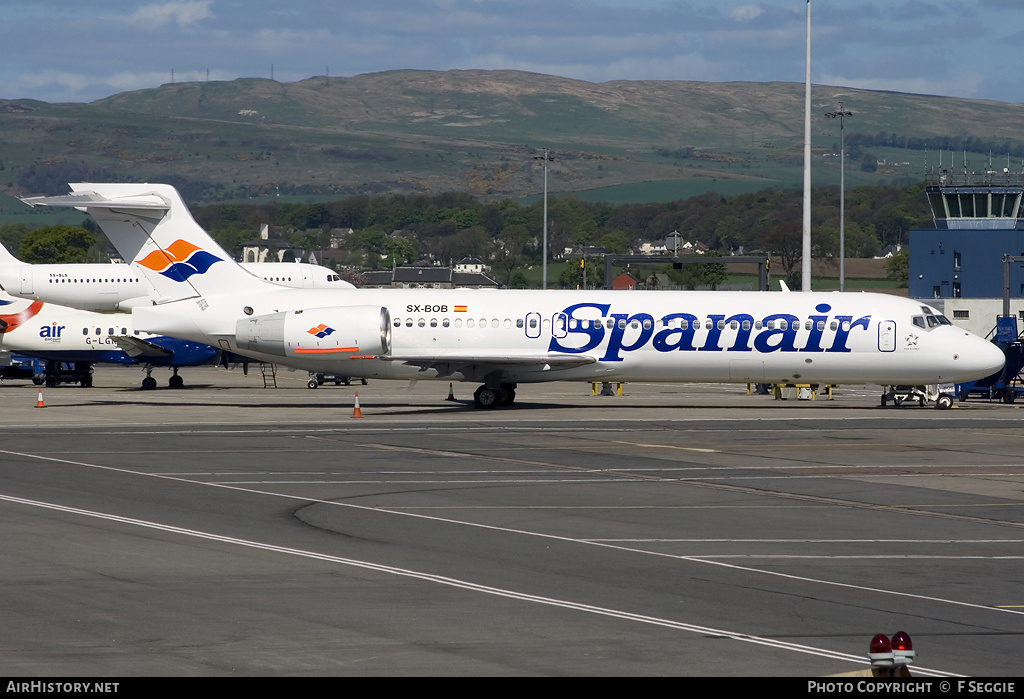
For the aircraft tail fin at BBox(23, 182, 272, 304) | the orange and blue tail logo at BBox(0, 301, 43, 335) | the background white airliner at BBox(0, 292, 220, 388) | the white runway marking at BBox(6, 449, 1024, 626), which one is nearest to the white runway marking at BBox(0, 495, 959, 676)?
the white runway marking at BBox(6, 449, 1024, 626)

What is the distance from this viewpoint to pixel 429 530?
18.7 metres

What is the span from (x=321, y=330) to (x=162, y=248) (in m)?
6.93

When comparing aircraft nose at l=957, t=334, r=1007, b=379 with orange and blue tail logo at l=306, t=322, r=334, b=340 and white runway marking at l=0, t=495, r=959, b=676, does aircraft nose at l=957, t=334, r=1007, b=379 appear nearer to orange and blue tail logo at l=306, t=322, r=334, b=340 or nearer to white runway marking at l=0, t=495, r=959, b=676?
orange and blue tail logo at l=306, t=322, r=334, b=340

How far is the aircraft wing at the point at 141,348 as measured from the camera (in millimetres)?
59594

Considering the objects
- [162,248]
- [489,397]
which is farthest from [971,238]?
[162,248]

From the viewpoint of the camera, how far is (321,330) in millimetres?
42250

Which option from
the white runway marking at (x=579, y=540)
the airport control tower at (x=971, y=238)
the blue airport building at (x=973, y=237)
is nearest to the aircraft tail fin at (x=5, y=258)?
the blue airport building at (x=973, y=237)

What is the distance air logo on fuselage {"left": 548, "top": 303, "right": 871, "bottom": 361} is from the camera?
4138 centimetres

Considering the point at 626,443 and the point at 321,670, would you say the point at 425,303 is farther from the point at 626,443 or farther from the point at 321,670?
the point at 321,670

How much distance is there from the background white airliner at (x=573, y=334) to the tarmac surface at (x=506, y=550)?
Result: 19.1 ft

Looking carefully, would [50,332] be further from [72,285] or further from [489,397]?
[489,397]

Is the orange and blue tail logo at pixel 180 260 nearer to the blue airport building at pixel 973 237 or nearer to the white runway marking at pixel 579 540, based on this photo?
the white runway marking at pixel 579 540

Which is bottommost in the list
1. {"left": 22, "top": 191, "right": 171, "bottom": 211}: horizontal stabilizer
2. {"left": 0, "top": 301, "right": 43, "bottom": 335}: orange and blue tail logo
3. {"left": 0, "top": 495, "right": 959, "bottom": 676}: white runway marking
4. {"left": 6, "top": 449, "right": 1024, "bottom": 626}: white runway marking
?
{"left": 6, "top": 449, "right": 1024, "bottom": 626}: white runway marking
